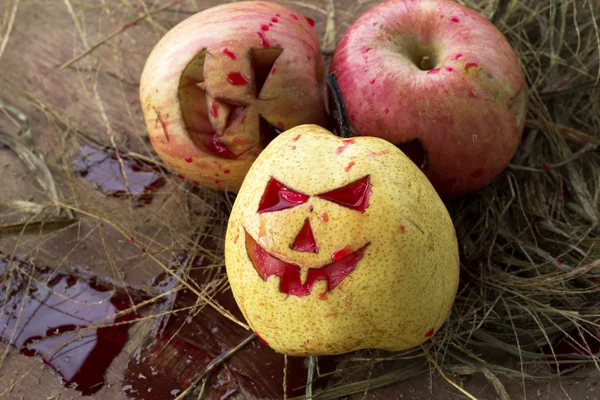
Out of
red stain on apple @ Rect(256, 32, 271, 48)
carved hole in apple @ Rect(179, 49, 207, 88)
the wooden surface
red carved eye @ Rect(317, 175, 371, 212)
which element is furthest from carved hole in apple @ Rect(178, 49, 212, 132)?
red carved eye @ Rect(317, 175, 371, 212)

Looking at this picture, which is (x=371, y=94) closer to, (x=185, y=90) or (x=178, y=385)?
(x=185, y=90)

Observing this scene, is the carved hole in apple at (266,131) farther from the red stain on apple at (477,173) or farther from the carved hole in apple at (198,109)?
the red stain on apple at (477,173)

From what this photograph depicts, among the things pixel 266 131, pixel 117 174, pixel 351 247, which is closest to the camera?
pixel 351 247

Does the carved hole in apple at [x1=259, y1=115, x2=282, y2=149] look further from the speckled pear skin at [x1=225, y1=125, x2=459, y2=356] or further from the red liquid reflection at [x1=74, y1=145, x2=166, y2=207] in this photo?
the red liquid reflection at [x1=74, y1=145, x2=166, y2=207]

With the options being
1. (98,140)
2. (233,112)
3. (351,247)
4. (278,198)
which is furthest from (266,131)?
(98,140)

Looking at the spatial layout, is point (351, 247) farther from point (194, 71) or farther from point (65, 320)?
point (65, 320)

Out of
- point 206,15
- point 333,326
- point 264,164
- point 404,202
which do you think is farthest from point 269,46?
point 333,326
